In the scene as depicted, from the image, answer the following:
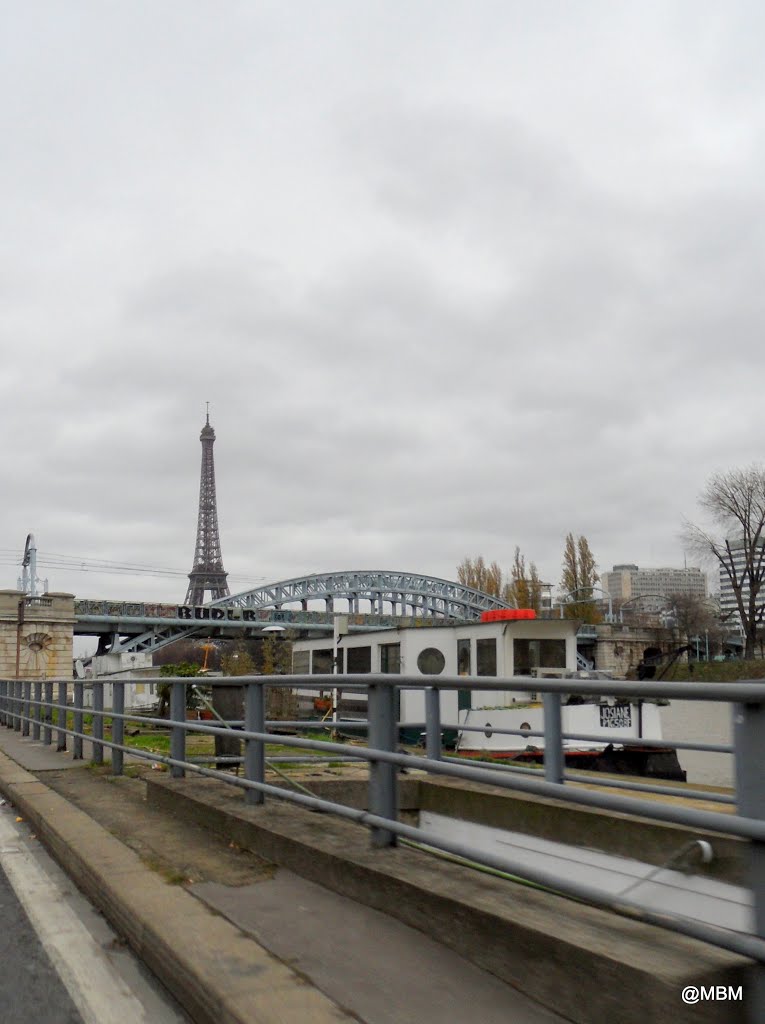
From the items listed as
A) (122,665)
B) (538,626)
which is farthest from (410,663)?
(122,665)

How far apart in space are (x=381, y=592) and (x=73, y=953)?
370 ft

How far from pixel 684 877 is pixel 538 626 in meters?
18.5

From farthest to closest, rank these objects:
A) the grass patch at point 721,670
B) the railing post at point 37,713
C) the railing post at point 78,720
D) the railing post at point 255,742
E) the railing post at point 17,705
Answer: the grass patch at point 721,670
the railing post at point 17,705
the railing post at point 37,713
the railing post at point 78,720
the railing post at point 255,742

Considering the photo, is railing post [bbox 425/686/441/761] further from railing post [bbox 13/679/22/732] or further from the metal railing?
railing post [bbox 13/679/22/732]

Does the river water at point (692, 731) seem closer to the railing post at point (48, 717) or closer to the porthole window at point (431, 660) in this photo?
the porthole window at point (431, 660)

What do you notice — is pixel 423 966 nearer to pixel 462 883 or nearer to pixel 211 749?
pixel 462 883

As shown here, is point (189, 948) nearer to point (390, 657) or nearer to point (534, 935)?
point (534, 935)

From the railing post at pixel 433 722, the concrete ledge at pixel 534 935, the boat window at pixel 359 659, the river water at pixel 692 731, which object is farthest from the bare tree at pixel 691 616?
the concrete ledge at pixel 534 935

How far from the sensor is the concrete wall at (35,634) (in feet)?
163

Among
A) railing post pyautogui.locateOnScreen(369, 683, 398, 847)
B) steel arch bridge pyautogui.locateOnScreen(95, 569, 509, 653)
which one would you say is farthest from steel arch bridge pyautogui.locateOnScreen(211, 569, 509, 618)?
railing post pyautogui.locateOnScreen(369, 683, 398, 847)

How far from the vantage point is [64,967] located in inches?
167

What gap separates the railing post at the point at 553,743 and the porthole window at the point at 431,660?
14956 mm

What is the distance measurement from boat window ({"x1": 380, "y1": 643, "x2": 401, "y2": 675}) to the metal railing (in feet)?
41.4

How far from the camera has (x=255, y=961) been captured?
149 inches
